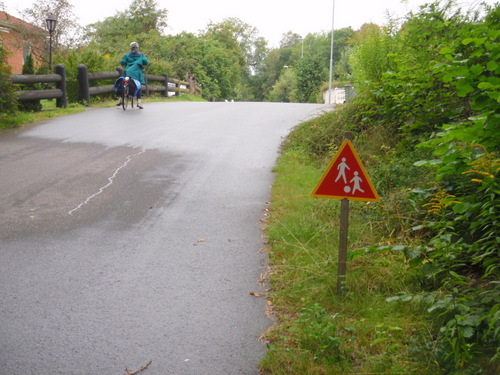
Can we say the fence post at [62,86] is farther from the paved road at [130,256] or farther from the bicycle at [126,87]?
the paved road at [130,256]

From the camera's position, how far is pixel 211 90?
48125 millimetres

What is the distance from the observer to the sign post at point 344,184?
4.71 metres

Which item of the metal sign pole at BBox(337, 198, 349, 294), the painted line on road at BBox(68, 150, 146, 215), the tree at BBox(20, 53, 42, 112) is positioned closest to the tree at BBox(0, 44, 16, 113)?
the tree at BBox(20, 53, 42, 112)

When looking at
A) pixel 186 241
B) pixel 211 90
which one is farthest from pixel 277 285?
pixel 211 90

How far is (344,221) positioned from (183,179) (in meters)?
4.84

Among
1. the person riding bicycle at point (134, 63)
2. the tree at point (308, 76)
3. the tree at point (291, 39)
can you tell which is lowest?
the person riding bicycle at point (134, 63)

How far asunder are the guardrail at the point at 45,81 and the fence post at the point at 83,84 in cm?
118

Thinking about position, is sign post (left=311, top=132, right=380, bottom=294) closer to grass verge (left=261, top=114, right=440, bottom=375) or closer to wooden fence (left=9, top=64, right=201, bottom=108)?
grass verge (left=261, top=114, right=440, bottom=375)

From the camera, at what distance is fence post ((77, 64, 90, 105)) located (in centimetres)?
1845

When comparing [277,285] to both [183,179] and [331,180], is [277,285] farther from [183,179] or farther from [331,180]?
[183,179]

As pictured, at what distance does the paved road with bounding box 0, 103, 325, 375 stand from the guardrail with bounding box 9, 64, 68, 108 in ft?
11.8

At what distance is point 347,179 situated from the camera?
474 centimetres

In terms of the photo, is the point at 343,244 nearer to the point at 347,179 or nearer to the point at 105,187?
the point at 347,179

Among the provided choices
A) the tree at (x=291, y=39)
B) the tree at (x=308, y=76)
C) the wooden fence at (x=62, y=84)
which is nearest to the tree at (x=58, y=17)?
the wooden fence at (x=62, y=84)
